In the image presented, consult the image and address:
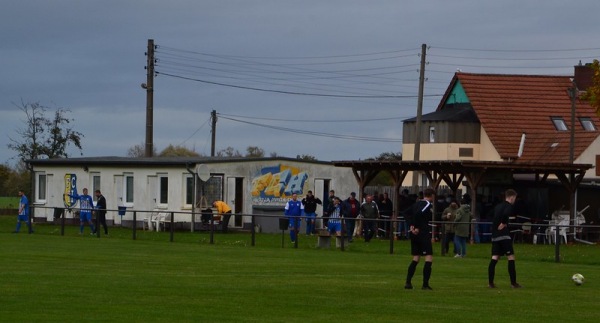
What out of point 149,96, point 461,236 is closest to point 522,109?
point 149,96

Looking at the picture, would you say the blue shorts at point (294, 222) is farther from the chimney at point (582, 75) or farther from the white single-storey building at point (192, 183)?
the chimney at point (582, 75)

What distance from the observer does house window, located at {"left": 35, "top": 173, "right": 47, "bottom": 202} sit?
59.8m

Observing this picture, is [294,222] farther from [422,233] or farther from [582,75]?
[582,75]

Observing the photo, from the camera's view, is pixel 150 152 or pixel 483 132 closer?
pixel 150 152

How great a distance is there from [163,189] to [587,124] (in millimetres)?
28690

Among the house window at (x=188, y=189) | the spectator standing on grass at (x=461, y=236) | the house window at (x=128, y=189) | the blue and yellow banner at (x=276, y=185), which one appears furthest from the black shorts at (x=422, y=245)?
the house window at (x=128, y=189)

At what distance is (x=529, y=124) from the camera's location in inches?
2842

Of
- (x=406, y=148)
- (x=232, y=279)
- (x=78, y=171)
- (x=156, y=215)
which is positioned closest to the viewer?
(x=232, y=279)

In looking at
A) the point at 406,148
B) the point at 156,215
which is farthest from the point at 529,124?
the point at 156,215

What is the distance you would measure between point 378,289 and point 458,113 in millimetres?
53215

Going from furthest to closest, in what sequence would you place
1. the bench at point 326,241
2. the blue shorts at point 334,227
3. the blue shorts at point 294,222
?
the blue shorts at point 334,227 < the blue shorts at point 294,222 < the bench at point 326,241

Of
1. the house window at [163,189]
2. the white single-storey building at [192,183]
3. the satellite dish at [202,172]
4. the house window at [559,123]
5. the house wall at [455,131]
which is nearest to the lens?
the satellite dish at [202,172]

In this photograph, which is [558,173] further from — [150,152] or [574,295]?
[574,295]

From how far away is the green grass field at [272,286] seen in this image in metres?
17.4
